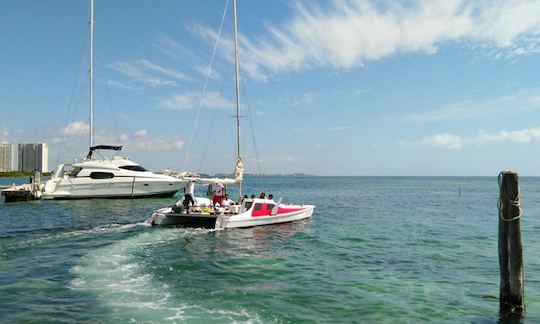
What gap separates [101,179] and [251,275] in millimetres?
34541

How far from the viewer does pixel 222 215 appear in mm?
23922

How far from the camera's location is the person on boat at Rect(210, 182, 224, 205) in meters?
27.2

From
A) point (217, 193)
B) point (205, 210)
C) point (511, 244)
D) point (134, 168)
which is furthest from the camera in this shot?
point (134, 168)

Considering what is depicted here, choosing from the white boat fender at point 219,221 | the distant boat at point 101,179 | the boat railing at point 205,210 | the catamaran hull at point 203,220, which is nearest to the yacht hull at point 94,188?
the distant boat at point 101,179

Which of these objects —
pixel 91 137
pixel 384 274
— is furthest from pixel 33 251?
pixel 91 137

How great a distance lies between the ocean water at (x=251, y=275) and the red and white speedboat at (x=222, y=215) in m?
0.70

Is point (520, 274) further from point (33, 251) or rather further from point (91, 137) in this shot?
point (91, 137)

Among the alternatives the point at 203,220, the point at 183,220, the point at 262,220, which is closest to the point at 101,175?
the point at 183,220

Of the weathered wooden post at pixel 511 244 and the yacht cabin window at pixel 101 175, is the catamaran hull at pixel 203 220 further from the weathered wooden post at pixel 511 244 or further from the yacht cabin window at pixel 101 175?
the yacht cabin window at pixel 101 175

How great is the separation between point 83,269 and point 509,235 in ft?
41.3

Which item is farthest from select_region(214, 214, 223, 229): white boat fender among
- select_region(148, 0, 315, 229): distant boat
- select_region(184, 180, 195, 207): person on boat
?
select_region(184, 180, 195, 207): person on boat

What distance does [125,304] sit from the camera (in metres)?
10.9

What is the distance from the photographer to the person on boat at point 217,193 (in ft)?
89.2

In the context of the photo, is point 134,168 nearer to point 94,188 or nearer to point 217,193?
point 94,188
